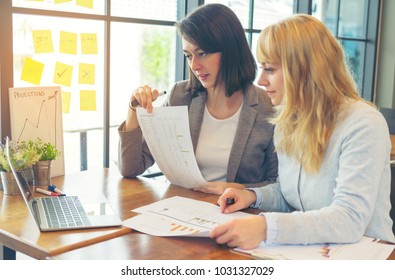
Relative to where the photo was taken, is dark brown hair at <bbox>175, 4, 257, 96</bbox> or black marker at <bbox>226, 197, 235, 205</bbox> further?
dark brown hair at <bbox>175, 4, 257, 96</bbox>

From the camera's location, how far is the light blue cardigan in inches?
45.4

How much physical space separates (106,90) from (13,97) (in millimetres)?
572

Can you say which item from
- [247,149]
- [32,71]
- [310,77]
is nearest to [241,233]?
[310,77]

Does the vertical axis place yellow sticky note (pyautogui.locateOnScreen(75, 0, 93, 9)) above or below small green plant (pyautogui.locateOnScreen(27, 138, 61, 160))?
above

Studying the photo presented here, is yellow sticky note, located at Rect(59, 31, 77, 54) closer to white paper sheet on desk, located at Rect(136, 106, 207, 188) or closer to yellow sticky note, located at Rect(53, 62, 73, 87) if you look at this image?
yellow sticky note, located at Rect(53, 62, 73, 87)

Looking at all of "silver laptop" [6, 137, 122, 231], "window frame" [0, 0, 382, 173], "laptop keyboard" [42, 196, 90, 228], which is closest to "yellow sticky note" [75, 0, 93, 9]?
"window frame" [0, 0, 382, 173]

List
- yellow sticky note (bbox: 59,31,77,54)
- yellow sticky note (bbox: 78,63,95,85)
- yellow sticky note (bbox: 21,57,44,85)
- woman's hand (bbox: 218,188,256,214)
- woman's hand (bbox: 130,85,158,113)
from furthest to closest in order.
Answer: yellow sticky note (bbox: 78,63,95,85) < yellow sticky note (bbox: 59,31,77,54) < yellow sticky note (bbox: 21,57,44,85) < woman's hand (bbox: 130,85,158,113) < woman's hand (bbox: 218,188,256,214)

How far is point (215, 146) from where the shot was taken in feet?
5.99

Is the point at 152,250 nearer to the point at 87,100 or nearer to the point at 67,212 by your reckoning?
the point at 67,212

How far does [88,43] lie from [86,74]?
5.1 inches

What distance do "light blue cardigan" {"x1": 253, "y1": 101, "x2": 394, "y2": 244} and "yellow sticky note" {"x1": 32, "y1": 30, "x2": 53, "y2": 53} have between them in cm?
114

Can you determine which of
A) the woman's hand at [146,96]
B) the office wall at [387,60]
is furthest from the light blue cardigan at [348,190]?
the office wall at [387,60]
